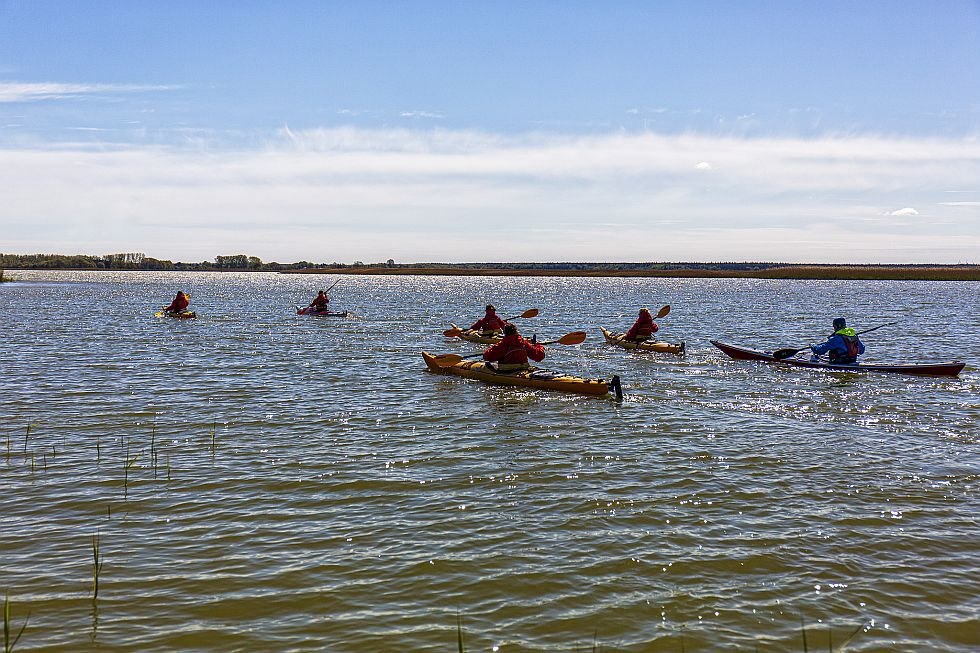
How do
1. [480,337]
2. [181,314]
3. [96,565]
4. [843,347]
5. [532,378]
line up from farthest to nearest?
[181,314]
[480,337]
[843,347]
[532,378]
[96,565]

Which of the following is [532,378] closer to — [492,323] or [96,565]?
[492,323]

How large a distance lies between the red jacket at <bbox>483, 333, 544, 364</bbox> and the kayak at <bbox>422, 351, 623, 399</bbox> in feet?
1.04

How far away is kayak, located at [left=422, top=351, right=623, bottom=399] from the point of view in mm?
16641

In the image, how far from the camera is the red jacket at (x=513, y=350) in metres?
18.5

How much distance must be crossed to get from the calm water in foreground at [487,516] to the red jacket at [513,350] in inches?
43.1

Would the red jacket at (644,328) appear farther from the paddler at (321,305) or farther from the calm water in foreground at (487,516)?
the paddler at (321,305)

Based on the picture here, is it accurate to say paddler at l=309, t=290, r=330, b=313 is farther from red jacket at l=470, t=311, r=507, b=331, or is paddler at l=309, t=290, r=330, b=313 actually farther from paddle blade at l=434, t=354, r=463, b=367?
paddle blade at l=434, t=354, r=463, b=367

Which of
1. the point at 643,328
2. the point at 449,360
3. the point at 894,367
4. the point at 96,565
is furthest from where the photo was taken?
the point at 643,328

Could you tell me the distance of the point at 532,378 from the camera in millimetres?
17797

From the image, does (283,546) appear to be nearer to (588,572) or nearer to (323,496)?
(323,496)

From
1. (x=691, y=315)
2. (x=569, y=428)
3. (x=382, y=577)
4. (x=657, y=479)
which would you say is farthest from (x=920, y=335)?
(x=382, y=577)

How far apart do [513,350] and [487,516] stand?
10.0 metres

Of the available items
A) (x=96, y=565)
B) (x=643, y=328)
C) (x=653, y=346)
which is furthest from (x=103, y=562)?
(x=643, y=328)

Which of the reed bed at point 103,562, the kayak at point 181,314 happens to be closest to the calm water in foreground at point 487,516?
the reed bed at point 103,562
